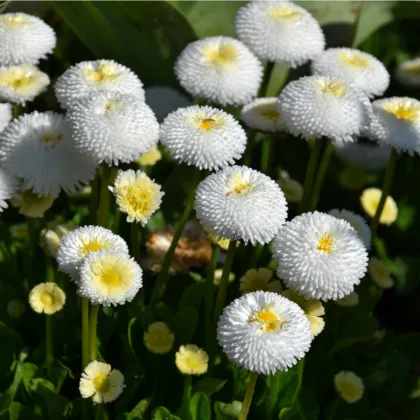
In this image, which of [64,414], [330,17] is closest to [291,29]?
[330,17]

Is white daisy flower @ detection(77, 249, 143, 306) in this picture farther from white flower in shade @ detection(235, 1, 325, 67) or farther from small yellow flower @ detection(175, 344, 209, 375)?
white flower in shade @ detection(235, 1, 325, 67)

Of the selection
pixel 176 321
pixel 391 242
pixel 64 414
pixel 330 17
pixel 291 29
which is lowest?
pixel 391 242

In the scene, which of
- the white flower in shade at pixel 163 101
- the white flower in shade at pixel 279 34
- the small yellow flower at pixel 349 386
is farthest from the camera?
the white flower in shade at pixel 163 101

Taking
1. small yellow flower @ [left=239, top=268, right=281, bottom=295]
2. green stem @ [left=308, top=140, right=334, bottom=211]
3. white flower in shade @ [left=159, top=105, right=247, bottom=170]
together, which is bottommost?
small yellow flower @ [left=239, top=268, right=281, bottom=295]

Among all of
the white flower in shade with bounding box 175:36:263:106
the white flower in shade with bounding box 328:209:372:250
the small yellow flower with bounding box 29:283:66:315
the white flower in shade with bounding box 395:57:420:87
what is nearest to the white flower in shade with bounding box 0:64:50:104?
the white flower in shade with bounding box 175:36:263:106

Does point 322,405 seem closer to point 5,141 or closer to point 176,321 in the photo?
point 176,321

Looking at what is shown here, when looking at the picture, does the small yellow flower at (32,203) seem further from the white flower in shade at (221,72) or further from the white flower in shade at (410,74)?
the white flower in shade at (410,74)

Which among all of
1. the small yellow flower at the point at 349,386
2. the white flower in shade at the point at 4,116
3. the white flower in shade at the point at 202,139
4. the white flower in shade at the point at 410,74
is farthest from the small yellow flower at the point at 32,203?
the white flower in shade at the point at 410,74
